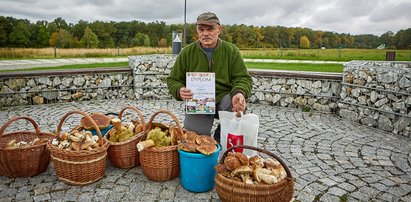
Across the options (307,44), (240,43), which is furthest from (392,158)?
(307,44)

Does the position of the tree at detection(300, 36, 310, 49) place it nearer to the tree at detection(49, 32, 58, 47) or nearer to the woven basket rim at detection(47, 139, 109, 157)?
the tree at detection(49, 32, 58, 47)

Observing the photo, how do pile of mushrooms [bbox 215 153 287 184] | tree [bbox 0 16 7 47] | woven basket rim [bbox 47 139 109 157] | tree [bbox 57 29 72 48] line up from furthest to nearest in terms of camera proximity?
1. tree [bbox 57 29 72 48]
2. tree [bbox 0 16 7 47]
3. woven basket rim [bbox 47 139 109 157]
4. pile of mushrooms [bbox 215 153 287 184]

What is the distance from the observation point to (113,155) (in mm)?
3914

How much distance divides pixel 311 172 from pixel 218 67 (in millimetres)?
1777

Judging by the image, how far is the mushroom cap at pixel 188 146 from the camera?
335 centimetres

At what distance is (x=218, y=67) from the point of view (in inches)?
164

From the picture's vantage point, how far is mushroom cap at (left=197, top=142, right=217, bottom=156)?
3256 millimetres

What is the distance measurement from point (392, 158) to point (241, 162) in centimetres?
278

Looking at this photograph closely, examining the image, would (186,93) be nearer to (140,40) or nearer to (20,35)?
(20,35)

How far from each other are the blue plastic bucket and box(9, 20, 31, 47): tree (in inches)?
1251

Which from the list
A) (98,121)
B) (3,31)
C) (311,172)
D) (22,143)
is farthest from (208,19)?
(3,31)

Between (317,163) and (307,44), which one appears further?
(307,44)

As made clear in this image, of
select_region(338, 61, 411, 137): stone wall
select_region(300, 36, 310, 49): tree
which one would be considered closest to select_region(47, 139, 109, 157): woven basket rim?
select_region(338, 61, 411, 137): stone wall

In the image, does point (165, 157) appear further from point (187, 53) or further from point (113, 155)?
point (187, 53)
